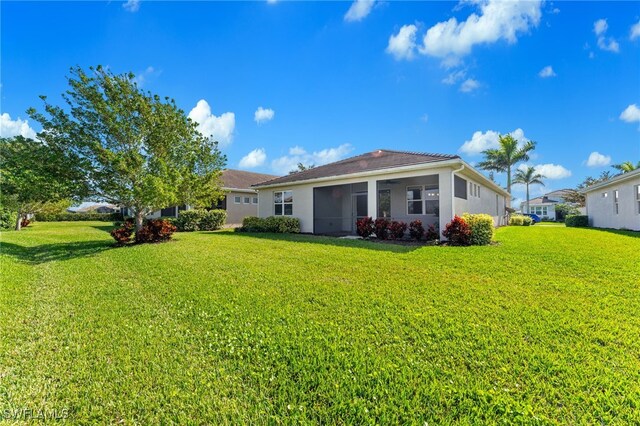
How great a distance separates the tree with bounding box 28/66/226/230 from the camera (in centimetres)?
1062

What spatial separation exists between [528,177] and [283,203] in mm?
41662

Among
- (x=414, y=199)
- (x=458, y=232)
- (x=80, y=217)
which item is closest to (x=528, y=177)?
(x=414, y=199)

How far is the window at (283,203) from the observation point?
1664 centimetres

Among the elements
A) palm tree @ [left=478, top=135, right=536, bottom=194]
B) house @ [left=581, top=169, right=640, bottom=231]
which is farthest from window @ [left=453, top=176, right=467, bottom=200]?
palm tree @ [left=478, top=135, right=536, bottom=194]

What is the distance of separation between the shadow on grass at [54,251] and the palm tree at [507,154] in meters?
39.9

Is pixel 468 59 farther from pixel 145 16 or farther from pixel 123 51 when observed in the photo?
pixel 123 51

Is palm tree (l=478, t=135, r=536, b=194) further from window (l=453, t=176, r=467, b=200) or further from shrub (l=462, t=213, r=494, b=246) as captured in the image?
shrub (l=462, t=213, r=494, b=246)

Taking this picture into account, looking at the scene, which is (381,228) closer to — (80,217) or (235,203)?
(235,203)

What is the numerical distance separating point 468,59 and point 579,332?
1451cm

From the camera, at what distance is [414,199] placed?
1482 centimetres

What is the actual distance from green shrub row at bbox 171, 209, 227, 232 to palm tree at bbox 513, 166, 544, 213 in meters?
43.3

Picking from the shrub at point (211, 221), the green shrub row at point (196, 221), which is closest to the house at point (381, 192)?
the shrub at point (211, 221)

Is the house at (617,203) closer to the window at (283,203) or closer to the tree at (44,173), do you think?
the window at (283,203)

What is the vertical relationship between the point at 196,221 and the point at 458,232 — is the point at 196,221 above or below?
above
